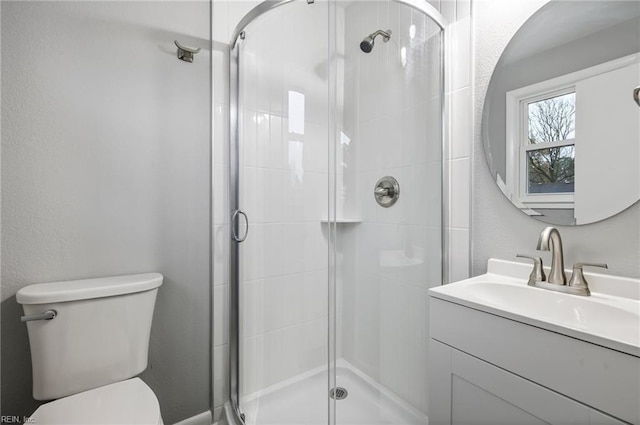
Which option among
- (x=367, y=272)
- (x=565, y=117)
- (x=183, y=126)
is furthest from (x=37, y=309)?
(x=565, y=117)

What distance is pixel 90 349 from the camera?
3.53 feet

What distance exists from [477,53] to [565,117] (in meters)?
0.45

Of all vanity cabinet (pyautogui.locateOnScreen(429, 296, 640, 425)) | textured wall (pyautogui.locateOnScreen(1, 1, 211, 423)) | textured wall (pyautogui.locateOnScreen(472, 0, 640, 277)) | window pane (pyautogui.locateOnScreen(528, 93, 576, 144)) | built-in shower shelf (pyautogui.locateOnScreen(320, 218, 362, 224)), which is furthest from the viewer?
built-in shower shelf (pyautogui.locateOnScreen(320, 218, 362, 224))

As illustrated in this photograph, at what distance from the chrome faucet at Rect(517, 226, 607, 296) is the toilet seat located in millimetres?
1325

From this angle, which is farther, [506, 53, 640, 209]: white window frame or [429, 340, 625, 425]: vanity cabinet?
[506, 53, 640, 209]: white window frame

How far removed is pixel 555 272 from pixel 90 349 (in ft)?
5.44

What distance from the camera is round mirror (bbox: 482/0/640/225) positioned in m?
0.85

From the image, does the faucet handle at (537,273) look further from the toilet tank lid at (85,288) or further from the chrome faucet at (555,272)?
the toilet tank lid at (85,288)

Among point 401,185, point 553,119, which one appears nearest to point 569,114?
point 553,119

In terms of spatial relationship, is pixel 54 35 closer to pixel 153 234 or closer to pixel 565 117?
pixel 153 234

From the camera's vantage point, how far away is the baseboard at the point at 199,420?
4.66 ft

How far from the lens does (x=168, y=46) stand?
1.37 m

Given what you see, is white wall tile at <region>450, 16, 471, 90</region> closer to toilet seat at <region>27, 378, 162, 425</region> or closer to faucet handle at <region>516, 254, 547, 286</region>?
faucet handle at <region>516, 254, 547, 286</region>

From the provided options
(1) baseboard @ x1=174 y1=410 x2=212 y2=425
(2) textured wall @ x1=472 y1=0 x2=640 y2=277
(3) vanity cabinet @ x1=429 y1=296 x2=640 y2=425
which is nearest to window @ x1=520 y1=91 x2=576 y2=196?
(2) textured wall @ x1=472 y1=0 x2=640 y2=277
